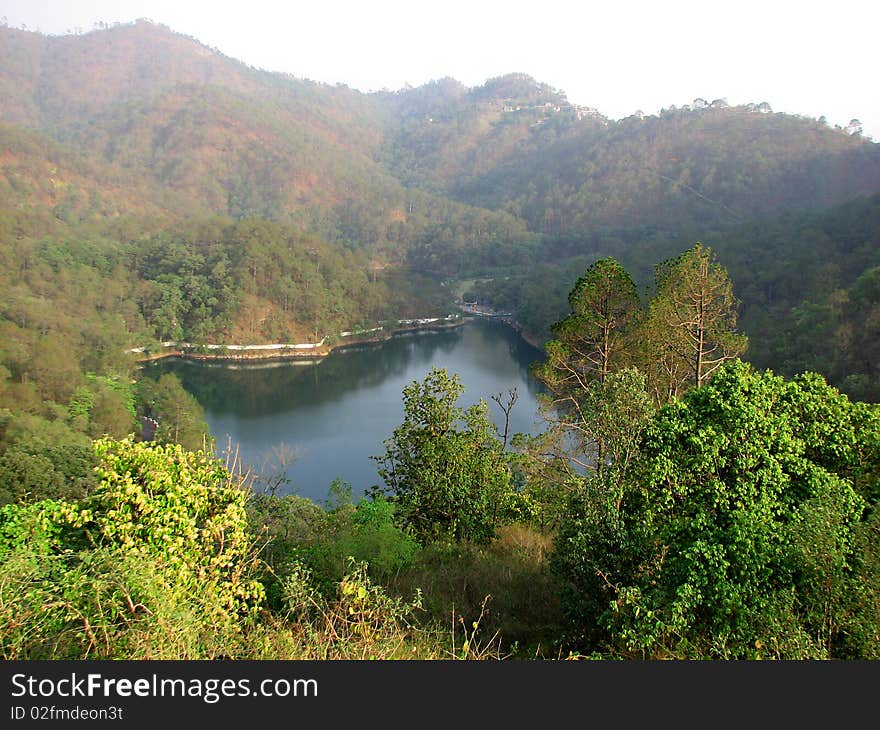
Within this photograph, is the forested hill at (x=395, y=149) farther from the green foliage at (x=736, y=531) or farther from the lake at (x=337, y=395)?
the green foliage at (x=736, y=531)

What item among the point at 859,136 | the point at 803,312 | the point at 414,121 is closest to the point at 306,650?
the point at 803,312

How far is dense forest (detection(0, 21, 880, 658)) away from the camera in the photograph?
3691mm

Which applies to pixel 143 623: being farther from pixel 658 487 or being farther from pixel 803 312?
pixel 803 312

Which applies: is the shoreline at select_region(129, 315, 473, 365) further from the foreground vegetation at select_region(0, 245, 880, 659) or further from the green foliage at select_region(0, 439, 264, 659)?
the green foliage at select_region(0, 439, 264, 659)

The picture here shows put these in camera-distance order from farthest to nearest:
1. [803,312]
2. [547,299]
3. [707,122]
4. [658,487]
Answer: [707,122]
[547,299]
[803,312]
[658,487]

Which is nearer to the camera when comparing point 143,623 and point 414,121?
point 143,623

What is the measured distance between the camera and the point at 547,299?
4316 centimetres

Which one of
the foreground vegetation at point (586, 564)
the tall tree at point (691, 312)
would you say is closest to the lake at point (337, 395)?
the tall tree at point (691, 312)

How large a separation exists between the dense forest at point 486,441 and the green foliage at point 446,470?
0.12 feet

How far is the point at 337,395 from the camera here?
31.2m

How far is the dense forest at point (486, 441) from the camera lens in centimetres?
369

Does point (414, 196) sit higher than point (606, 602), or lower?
higher

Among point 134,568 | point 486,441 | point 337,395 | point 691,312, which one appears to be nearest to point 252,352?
point 337,395

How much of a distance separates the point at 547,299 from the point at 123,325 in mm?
27550
